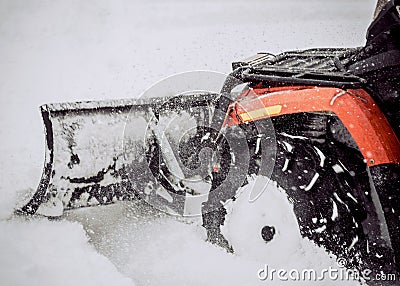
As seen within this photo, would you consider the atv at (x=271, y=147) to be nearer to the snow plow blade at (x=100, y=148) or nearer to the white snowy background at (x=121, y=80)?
the snow plow blade at (x=100, y=148)

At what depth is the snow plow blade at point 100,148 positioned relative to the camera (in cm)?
300

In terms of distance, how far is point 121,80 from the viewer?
571 cm

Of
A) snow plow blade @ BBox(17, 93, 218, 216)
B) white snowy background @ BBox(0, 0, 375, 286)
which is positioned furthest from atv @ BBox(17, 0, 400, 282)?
white snowy background @ BBox(0, 0, 375, 286)

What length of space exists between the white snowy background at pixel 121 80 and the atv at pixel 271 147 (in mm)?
160

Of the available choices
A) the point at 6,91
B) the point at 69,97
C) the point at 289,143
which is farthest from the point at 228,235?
the point at 6,91

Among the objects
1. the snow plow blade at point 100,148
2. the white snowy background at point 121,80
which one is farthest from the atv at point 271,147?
the white snowy background at point 121,80

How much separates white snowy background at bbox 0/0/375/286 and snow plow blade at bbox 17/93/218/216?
16cm

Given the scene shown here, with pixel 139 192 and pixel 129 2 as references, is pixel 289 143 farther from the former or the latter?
pixel 129 2

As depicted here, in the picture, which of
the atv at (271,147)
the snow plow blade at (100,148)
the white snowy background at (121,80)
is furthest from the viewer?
the snow plow blade at (100,148)

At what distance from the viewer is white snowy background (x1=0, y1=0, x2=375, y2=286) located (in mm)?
2602

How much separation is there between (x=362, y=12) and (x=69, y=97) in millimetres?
5170

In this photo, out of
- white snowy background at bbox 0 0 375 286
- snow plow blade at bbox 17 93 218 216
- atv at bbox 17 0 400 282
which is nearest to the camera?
atv at bbox 17 0 400 282

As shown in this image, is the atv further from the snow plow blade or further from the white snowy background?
the white snowy background

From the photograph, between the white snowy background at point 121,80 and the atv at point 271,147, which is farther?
the white snowy background at point 121,80
